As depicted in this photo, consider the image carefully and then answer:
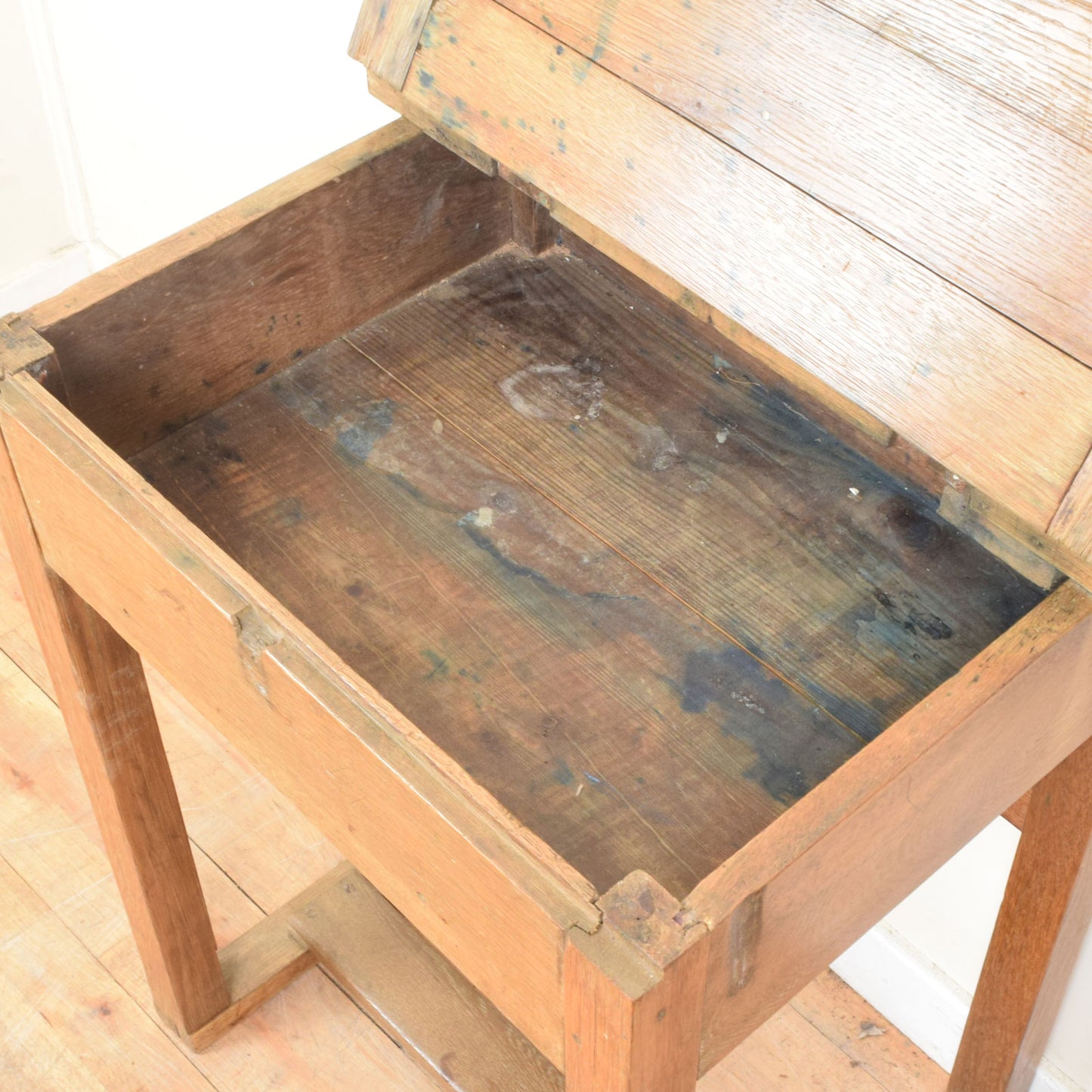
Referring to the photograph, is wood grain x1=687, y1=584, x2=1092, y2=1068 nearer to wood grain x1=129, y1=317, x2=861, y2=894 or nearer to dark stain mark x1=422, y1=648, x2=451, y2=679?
wood grain x1=129, y1=317, x2=861, y2=894

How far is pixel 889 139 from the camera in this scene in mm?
776

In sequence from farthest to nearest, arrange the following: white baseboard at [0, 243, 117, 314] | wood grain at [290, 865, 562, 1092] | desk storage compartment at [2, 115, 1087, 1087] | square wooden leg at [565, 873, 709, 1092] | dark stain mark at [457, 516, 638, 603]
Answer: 1. white baseboard at [0, 243, 117, 314]
2. wood grain at [290, 865, 562, 1092]
3. dark stain mark at [457, 516, 638, 603]
4. desk storage compartment at [2, 115, 1087, 1087]
5. square wooden leg at [565, 873, 709, 1092]

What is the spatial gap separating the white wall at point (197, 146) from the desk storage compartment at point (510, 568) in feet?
1.52

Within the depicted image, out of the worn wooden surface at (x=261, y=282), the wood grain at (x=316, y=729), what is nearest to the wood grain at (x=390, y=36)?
the worn wooden surface at (x=261, y=282)

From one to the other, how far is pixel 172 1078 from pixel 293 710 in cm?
79

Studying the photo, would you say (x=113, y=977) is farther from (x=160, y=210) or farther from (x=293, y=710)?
(x=160, y=210)

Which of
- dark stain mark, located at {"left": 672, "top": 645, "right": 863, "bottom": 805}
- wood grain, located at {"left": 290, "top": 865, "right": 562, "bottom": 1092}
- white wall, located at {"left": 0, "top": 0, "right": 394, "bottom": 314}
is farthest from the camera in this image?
white wall, located at {"left": 0, "top": 0, "right": 394, "bottom": 314}

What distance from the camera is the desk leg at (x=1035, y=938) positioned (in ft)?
3.46

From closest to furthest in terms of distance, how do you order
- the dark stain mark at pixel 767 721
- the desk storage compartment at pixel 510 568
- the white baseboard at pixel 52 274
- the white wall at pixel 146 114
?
1. the desk storage compartment at pixel 510 568
2. the dark stain mark at pixel 767 721
3. the white wall at pixel 146 114
4. the white baseboard at pixel 52 274

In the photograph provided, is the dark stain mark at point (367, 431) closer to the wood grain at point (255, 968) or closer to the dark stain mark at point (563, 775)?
the dark stain mark at point (563, 775)

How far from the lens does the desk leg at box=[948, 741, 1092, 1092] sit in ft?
3.46

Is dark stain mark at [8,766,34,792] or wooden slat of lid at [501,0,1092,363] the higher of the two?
wooden slat of lid at [501,0,1092,363]

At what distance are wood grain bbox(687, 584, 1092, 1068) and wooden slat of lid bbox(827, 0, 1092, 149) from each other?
10.0 inches

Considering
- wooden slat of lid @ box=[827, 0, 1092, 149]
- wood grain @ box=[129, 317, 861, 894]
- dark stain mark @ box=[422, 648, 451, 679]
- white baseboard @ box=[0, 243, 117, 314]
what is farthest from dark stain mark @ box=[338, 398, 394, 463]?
white baseboard @ box=[0, 243, 117, 314]
